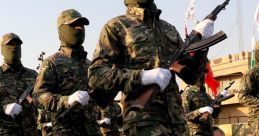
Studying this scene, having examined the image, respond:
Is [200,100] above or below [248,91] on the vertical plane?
below

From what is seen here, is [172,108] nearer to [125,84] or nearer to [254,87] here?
[125,84]

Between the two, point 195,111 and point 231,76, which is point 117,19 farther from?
point 231,76

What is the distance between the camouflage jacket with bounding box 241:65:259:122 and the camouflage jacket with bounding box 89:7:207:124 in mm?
5261

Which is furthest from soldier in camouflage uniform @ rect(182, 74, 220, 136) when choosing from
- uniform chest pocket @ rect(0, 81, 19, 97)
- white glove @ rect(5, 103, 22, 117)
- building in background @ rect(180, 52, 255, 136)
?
building in background @ rect(180, 52, 255, 136)

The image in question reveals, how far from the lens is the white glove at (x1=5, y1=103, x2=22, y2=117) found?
905 cm

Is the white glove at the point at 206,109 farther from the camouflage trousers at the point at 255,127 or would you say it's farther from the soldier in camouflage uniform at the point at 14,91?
the soldier in camouflage uniform at the point at 14,91

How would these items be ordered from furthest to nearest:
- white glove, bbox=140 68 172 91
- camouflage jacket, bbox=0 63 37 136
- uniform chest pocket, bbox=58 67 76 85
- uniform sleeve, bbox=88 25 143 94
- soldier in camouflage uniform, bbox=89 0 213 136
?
camouflage jacket, bbox=0 63 37 136 → uniform chest pocket, bbox=58 67 76 85 → soldier in camouflage uniform, bbox=89 0 213 136 → uniform sleeve, bbox=88 25 143 94 → white glove, bbox=140 68 172 91

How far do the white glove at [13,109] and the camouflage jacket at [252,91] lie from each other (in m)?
3.89

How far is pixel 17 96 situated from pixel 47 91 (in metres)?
2.58

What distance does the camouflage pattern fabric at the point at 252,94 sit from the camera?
9.88 metres

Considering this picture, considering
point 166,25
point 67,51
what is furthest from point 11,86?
point 166,25

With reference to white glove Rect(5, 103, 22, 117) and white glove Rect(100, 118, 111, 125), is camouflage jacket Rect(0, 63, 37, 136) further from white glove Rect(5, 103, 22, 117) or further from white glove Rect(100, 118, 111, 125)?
white glove Rect(100, 118, 111, 125)

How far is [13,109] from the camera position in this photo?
906 cm

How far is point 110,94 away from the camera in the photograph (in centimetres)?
467
